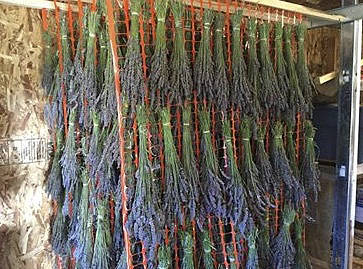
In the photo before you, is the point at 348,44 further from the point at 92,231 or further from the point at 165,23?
the point at 92,231

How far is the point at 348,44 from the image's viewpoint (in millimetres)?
1963

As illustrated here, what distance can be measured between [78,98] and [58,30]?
1.02 ft

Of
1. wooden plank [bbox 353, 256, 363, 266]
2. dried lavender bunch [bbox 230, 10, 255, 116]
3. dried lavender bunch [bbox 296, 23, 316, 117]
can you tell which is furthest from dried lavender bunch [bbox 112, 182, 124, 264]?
wooden plank [bbox 353, 256, 363, 266]

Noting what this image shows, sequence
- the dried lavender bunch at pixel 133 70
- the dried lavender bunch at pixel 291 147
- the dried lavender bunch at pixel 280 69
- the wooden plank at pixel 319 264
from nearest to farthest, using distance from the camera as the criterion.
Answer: the dried lavender bunch at pixel 133 70
the dried lavender bunch at pixel 280 69
the dried lavender bunch at pixel 291 147
the wooden plank at pixel 319 264

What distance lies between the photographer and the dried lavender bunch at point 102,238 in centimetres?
137

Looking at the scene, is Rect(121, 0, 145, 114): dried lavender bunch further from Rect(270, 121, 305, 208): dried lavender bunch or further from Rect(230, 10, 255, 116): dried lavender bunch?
Rect(270, 121, 305, 208): dried lavender bunch

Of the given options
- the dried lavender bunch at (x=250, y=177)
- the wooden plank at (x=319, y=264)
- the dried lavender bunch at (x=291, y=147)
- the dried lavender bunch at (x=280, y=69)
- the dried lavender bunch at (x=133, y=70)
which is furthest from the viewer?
the wooden plank at (x=319, y=264)

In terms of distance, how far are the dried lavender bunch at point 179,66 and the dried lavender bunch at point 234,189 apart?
0.27 meters

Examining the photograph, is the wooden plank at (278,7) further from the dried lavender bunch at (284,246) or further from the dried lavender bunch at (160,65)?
the dried lavender bunch at (284,246)

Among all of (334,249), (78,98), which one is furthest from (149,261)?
(334,249)

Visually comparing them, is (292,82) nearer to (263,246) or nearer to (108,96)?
(263,246)

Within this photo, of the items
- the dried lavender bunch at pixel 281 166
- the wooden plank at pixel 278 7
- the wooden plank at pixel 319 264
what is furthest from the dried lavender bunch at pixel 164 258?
the wooden plank at pixel 319 264

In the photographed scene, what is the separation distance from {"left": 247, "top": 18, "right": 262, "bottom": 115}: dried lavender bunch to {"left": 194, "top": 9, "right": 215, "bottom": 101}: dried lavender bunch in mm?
229

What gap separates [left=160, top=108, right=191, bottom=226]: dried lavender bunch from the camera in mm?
1367
